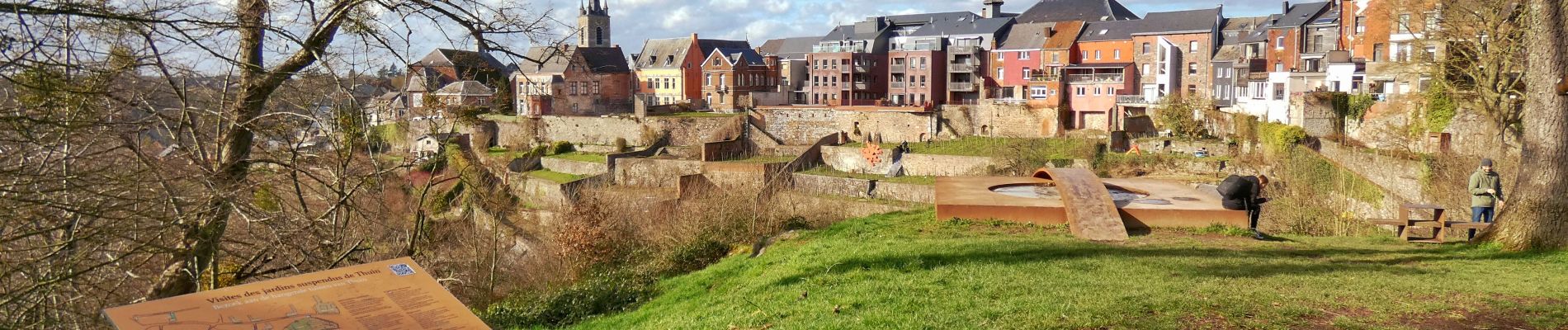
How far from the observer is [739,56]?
52781mm

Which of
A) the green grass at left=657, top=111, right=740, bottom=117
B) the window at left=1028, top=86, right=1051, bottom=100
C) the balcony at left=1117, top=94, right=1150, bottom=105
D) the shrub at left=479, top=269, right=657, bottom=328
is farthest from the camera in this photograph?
the green grass at left=657, top=111, right=740, bottom=117

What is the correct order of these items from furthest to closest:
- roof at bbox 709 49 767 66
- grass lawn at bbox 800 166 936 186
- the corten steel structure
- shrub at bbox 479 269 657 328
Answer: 1. roof at bbox 709 49 767 66
2. grass lawn at bbox 800 166 936 186
3. the corten steel structure
4. shrub at bbox 479 269 657 328

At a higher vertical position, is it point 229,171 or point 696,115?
point 696,115

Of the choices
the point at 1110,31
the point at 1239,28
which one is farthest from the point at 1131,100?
the point at 1239,28

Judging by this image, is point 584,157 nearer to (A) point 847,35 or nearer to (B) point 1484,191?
(A) point 847,35

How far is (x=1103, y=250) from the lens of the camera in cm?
945

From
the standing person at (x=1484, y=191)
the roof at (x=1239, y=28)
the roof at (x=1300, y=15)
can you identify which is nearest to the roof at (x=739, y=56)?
the roof at (x=1239, y=28)

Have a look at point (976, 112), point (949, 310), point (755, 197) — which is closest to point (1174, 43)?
point (976, 112)

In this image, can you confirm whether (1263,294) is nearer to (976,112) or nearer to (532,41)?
(532,41)

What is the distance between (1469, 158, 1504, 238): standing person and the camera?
1187 centimetres

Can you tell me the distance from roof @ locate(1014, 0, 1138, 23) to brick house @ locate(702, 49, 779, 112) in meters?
12.7

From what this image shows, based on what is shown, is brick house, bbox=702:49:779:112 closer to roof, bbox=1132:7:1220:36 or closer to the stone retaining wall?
the stone retaining wall

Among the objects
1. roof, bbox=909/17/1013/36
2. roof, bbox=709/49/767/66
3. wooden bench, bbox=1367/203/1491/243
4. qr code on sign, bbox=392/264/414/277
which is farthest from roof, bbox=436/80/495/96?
roof, bbox=909/17/1013/36

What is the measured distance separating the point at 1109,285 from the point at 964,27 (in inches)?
1647
